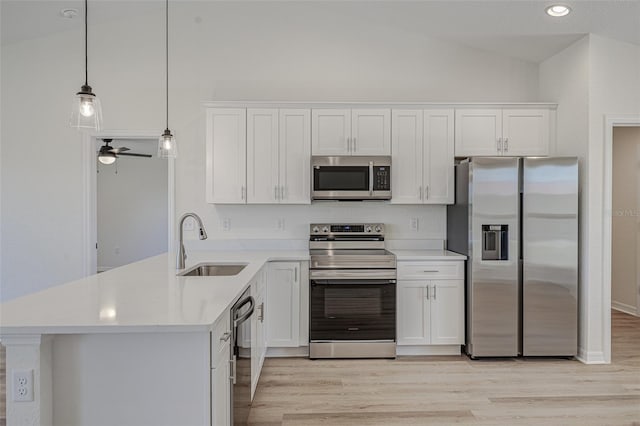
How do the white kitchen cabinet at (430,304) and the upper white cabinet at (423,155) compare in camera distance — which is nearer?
the white kitchen cabinet at (430,304)

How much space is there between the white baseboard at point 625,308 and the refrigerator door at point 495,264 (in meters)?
2.58

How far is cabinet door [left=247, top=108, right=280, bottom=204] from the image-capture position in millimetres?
3904

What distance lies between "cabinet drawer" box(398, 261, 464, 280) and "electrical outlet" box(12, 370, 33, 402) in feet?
9.17

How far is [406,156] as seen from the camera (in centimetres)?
396

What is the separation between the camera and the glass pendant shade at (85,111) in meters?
1.91

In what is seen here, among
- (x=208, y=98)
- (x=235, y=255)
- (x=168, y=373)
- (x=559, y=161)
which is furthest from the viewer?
(x=208, y=98)

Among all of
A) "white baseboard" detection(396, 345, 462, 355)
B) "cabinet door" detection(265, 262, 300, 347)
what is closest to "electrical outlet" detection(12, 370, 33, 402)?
"cabinet door" detection(265, 262, 300, 347)

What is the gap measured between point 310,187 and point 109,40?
2.52 m

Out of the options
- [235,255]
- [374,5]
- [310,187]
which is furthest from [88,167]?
[374,5]

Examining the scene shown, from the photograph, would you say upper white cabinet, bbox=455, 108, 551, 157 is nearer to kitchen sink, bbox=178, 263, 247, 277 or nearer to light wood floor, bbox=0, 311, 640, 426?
light wood floor, bbox=0, 311, 640, 426

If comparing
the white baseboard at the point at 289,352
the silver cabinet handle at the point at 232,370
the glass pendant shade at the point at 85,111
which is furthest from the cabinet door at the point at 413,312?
the glass pendant shade at the point at 85,111

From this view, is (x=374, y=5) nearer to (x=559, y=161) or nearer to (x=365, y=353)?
(x=559, y=161)

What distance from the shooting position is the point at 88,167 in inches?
167

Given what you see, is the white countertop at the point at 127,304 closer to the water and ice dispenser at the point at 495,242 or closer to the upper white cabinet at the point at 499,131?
the water and ice dispenser at the point at 495,242
